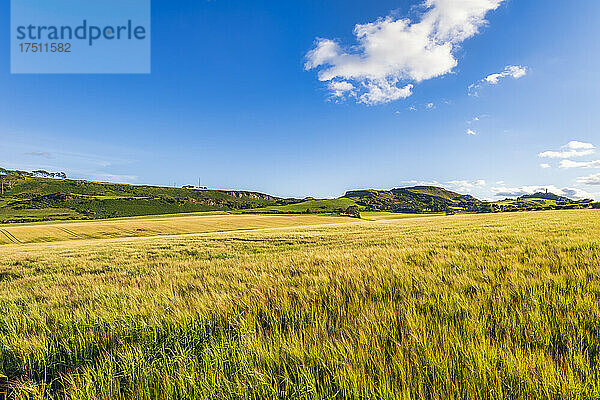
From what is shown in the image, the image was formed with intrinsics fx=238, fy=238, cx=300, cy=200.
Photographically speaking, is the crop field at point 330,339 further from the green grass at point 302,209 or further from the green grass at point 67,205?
the green grass at point 67,205

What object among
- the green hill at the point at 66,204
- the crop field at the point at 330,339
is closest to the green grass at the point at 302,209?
the green hill at the point at 66,204

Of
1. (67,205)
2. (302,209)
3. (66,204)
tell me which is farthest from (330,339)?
(66,204)

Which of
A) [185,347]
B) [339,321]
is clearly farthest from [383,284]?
[185,347]

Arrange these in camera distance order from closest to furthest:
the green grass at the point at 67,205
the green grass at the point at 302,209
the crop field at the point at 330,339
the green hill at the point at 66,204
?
the crop field at the point at 330,339 < the green grass at the point at 67,205 < the green hill at the point at 66,204 < the green grass at the point at 302,209

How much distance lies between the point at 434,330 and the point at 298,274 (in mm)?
2766

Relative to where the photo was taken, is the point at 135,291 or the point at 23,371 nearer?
the point at 23,371

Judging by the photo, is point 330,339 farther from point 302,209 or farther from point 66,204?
point 66,204

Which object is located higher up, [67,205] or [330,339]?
[67,205]

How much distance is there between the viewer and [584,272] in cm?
338

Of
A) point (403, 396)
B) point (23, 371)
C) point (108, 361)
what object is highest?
point (403, 396)

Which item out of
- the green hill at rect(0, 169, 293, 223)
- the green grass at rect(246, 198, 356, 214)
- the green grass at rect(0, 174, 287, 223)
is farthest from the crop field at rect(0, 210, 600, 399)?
the green hill at rect(0, 169, 293, 223)

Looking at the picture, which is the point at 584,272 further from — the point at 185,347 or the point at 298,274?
the point at 185,347

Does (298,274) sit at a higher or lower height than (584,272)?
lower

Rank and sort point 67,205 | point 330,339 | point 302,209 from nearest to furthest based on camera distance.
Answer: point 330,339 → point 67,205 → point 302,209
